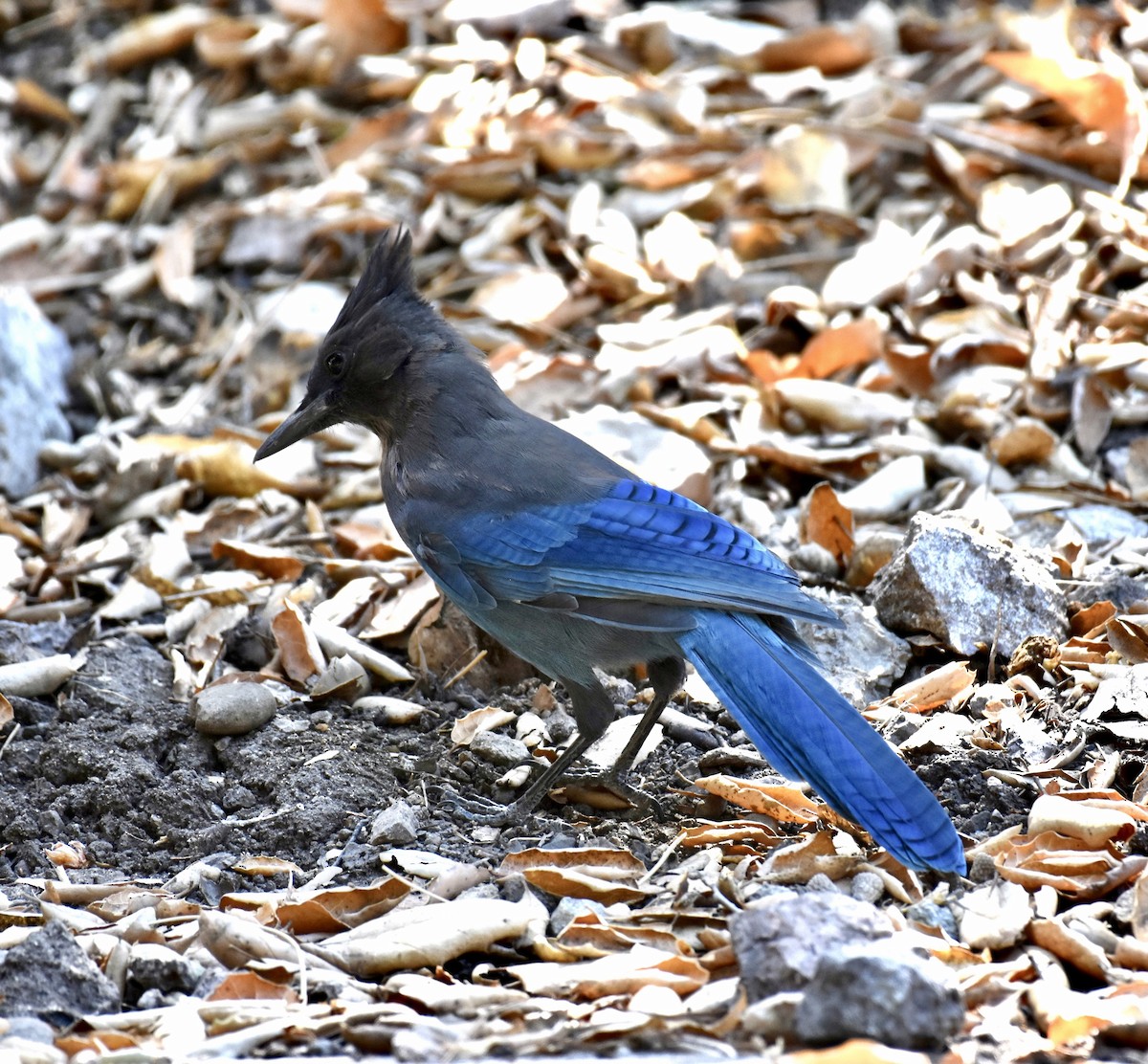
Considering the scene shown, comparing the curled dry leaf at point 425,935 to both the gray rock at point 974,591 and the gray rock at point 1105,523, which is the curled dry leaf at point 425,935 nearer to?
the gray rock at point 974,591

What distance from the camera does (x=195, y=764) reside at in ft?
11.5

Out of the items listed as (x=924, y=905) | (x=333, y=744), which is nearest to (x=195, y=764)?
(x=333, y=744)

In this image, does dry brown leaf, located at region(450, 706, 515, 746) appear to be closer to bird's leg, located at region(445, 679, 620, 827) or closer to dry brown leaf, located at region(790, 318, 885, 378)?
bird's leg, located at region(445, 679, 620, 827)

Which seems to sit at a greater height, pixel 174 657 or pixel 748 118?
pixel 748 118

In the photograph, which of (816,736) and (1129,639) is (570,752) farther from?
(1129,639)

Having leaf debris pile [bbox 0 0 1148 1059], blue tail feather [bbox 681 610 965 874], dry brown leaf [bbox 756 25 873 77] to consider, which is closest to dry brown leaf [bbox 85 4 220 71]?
leaf debris pile [bbox 0 0 1148 1059]

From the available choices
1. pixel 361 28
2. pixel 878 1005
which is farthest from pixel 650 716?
pixel 361 28

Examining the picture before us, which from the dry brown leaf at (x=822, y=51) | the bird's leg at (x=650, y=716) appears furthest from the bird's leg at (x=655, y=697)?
the dry brown leaf at (x=822, y=51)

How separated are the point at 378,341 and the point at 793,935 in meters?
2.15

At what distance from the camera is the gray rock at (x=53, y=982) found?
2.50m

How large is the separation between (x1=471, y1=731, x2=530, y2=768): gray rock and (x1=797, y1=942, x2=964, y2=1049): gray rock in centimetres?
147

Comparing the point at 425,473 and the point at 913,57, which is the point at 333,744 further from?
the point at 913,57

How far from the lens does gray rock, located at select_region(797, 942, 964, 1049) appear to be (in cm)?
221

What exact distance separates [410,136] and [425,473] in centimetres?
233
